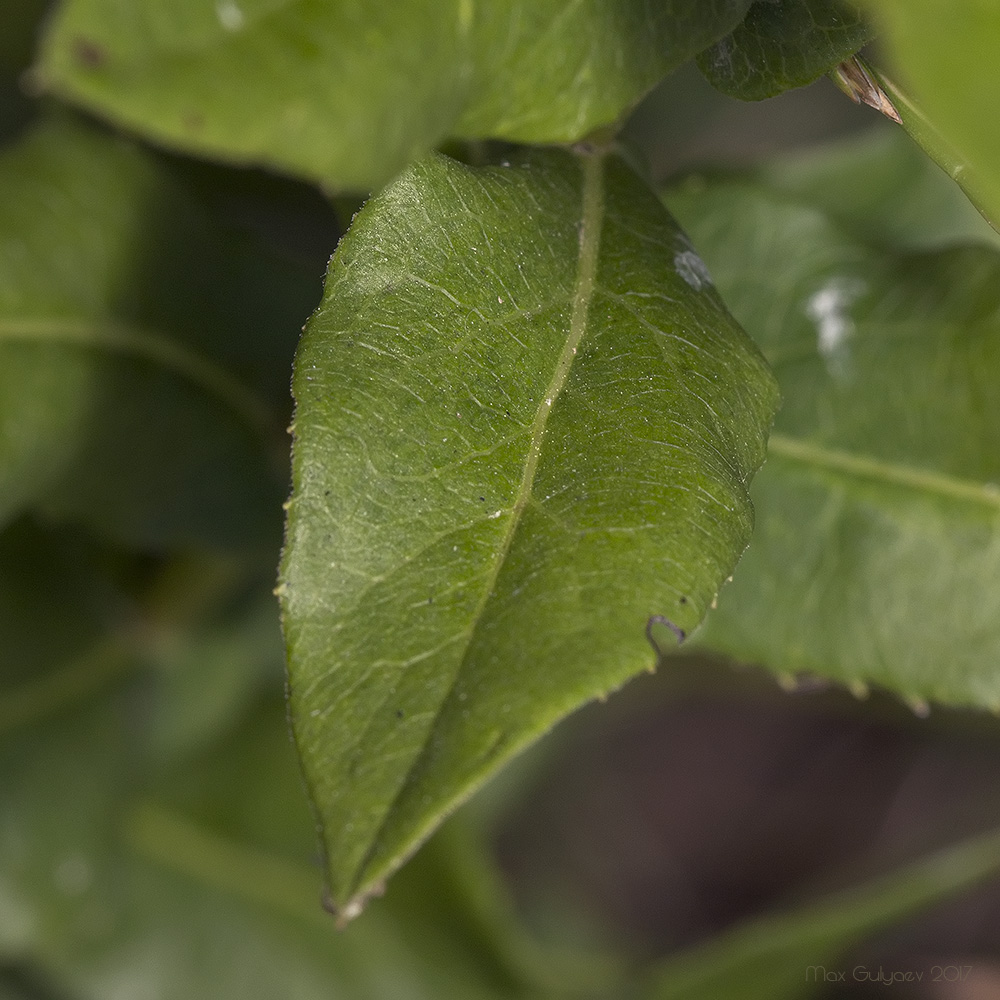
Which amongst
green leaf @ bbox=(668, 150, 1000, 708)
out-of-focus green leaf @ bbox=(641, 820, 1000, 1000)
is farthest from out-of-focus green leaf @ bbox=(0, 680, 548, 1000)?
green leaf @ bbox=(668, 150, 1000, 708)

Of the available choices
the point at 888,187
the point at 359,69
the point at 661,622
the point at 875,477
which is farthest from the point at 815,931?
the point at 359,69

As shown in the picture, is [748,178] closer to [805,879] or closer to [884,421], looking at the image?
[884,421]

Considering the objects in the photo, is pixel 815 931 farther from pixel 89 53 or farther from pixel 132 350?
pixel 89 53

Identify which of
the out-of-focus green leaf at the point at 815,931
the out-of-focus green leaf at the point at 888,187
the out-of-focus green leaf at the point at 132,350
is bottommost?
the out-of-focus green leaf at the point at 815,931

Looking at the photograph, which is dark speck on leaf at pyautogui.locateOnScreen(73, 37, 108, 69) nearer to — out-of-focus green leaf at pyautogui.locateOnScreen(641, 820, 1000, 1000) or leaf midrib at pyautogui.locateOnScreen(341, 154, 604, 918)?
leaf midrib at pyautogui.locateOnScreen(341, 154, 604, 918)

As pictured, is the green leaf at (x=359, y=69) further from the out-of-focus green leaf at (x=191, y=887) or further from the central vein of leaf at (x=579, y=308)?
the out-of-focus green leaf at (x=191, y=887)

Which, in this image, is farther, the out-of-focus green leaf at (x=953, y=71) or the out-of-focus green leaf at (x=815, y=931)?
the out-of-focus green leaf at (x=815, y=931)

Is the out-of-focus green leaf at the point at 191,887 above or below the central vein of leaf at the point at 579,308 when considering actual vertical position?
below

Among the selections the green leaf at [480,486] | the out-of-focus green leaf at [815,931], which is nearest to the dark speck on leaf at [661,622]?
the green leaf at [480,486]
